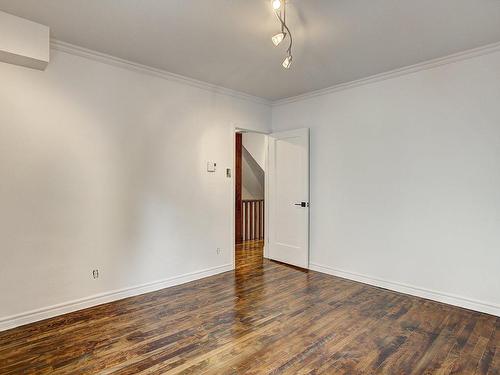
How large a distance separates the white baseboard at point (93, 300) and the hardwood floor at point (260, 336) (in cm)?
7

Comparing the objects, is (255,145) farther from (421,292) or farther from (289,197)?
(421,292)

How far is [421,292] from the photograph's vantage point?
3338mm

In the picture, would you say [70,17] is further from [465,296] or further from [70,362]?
[465,296]

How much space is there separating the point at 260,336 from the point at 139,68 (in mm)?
3031

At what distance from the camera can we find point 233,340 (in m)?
2.41

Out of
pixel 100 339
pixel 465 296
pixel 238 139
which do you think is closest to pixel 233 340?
pixel 100 339

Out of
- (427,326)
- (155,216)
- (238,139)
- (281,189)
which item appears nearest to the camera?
(427,326)

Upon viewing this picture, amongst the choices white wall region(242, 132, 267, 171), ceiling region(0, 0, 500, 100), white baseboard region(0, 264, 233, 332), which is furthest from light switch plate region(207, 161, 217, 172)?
white wall region(242, 132, 267, 171)

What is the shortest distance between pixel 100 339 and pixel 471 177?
371cm

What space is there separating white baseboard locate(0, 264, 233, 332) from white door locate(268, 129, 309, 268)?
4.01 ft

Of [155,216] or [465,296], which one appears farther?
[155,216]

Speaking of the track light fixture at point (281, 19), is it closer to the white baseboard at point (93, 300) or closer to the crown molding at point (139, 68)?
the crown molding at point (139, 68)

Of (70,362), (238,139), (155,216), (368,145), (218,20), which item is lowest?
(70,362)

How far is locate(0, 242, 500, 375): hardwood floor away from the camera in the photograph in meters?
2.09
